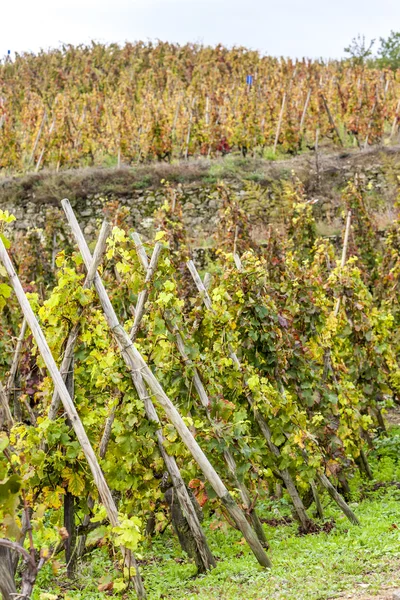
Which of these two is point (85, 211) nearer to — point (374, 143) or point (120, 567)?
point (374, 143)

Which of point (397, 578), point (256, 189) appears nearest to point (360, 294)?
point (397, 578)

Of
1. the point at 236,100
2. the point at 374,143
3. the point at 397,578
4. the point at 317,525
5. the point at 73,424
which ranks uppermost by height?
the point at 236,100

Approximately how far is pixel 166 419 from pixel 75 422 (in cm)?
88

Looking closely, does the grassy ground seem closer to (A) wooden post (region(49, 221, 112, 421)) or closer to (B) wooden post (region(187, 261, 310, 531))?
(B) wooden post (region(187, 261, 310, 531))

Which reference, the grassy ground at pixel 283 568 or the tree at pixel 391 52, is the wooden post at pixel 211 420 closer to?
the grassy ground at pixel 283 568

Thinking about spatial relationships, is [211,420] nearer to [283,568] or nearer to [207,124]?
[283,568]

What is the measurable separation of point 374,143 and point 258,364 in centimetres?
1487

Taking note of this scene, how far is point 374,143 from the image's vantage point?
19.1 m

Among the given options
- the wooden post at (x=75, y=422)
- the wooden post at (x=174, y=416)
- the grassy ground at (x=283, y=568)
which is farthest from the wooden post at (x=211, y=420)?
the wooden post at (x=75, y=422)

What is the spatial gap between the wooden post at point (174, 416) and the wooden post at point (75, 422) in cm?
46

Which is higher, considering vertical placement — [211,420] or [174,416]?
[174,416]

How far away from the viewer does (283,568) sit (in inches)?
169

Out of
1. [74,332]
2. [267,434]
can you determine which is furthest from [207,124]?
[74,332]

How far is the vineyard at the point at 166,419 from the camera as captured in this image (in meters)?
4.01
